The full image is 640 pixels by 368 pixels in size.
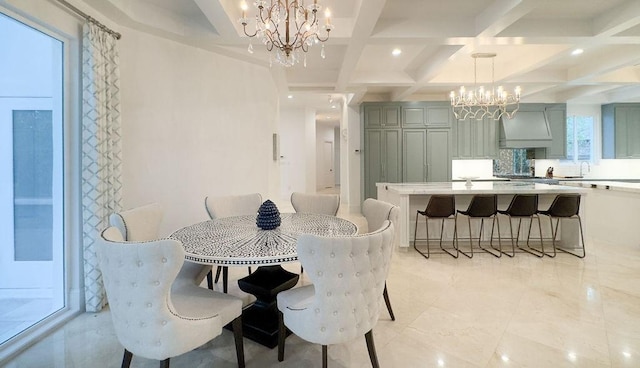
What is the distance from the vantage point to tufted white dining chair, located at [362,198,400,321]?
7.81 feet

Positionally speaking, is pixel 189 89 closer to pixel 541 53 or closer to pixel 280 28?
pixel 280 28

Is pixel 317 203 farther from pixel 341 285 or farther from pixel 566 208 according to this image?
pixel 566 208

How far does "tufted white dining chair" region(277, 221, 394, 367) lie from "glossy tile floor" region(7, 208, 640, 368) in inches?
18.1

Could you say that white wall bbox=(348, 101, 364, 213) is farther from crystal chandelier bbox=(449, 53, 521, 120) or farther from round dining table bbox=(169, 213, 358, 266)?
round dining table bbox=(169, 213, 358, 266)

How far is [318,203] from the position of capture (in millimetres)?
3285

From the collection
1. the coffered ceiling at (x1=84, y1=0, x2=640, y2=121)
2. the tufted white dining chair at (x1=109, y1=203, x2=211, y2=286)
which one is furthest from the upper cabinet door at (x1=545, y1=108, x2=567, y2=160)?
the tufted white dining chair at (x1=109, y1=203, x2=211, y2=286)

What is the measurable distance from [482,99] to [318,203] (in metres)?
3.36

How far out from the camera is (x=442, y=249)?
4289 millimetres

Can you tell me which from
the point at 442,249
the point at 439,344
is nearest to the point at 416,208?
the point at 442,249

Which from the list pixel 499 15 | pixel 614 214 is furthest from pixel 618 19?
pixel 614 214

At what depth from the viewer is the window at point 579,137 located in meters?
7.23

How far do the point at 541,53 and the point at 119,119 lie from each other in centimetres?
535

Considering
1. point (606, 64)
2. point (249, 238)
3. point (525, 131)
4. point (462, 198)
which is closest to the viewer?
point (249, 238)

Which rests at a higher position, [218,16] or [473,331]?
[218,16]
